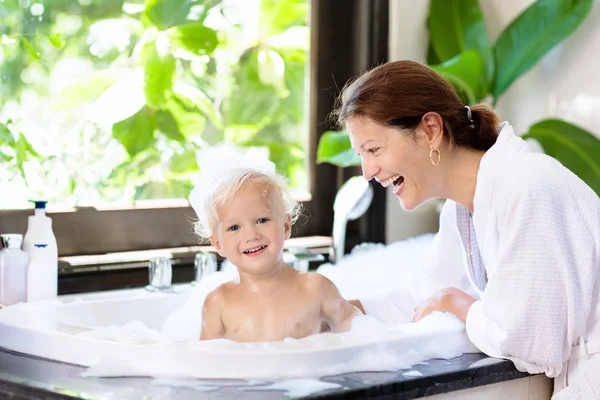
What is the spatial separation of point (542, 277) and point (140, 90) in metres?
1.27

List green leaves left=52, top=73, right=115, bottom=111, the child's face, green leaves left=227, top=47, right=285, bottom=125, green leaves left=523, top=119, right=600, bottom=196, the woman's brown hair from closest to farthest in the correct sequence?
the woman's brown hair → the child's face → green leaves left=52, top=73, right=115, bottom=111 → green leaves left=523, top=119, right=600, bottom=196 → green leaves left=227, top=47, right=285, bottom=125

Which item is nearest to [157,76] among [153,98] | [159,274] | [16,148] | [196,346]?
[153,98]

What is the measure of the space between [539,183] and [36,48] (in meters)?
1.29

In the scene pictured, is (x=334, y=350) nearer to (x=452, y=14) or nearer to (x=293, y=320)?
(x=293, y=320)

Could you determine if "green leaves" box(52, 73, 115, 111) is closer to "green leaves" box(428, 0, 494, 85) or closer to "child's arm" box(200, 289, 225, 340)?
"child's arm" box(200, 289, 225, 340)

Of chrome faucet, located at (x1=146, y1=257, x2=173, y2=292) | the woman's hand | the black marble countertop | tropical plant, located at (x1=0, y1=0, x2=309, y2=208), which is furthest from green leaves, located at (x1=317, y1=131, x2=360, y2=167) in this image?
the black marble countertop

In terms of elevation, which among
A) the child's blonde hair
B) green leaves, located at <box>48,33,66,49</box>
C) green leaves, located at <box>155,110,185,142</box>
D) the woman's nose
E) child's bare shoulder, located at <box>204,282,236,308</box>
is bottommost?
child's bare shoulder, located at <box>204,282,236,308</box>

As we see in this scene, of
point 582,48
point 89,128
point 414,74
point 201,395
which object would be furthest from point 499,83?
point 201,395

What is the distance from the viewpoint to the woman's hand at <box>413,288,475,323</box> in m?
1.94

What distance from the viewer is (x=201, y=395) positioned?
148 centimetres

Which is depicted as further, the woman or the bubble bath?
the woman

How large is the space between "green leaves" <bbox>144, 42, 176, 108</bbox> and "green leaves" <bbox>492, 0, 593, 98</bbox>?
94cm

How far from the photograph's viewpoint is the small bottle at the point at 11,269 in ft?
6.86

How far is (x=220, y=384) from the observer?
5.05 feet
